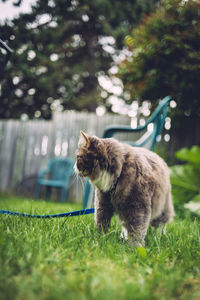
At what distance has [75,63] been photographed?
10453mm

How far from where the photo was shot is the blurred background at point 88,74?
135 inches

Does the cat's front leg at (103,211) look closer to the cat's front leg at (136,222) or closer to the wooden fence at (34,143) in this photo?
the cat's front leg at (136,222)

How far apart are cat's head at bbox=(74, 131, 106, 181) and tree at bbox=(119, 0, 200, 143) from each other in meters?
2.52

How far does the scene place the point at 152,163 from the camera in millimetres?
1974

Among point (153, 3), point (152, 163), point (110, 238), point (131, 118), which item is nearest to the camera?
point (110, 238)

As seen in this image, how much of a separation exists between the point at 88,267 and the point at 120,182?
68cm

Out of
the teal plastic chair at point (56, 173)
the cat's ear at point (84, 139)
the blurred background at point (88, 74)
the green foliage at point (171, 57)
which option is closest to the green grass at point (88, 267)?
the cat's ear at point (84, 139)

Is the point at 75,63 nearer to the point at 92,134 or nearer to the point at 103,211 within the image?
the point at 92,134

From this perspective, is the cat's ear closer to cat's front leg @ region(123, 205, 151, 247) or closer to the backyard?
the backyard

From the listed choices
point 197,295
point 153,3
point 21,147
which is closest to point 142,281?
point 197,295

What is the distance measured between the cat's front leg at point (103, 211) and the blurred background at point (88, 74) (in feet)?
4.41

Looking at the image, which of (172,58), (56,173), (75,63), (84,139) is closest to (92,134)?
(56,173)

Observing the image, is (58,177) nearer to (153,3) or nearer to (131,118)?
(131,118)

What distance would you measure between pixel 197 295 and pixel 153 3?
971 centimetres
